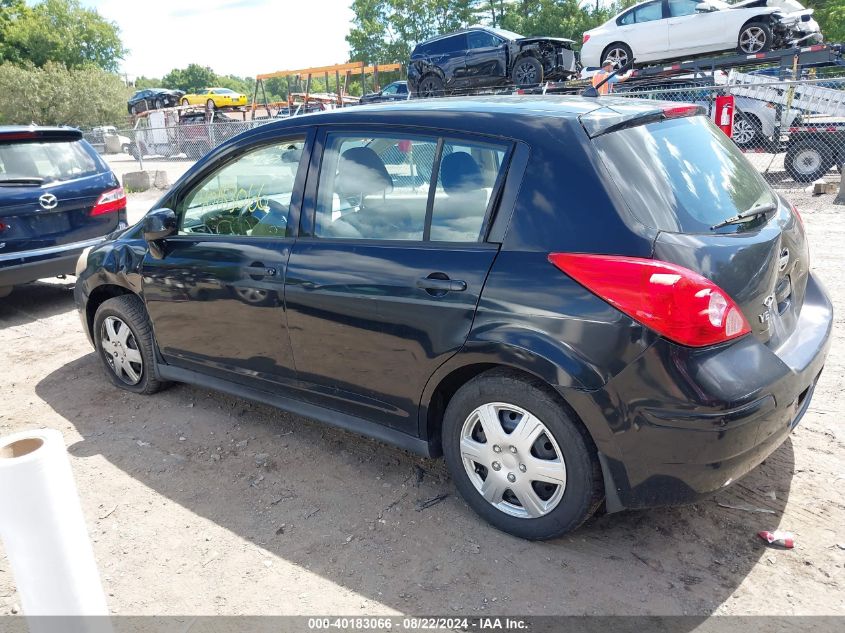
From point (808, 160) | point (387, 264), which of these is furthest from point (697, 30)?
point (387, 264)

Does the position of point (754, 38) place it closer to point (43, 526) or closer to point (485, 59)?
point (485, 59)

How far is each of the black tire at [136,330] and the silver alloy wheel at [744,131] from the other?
12561 millimetres

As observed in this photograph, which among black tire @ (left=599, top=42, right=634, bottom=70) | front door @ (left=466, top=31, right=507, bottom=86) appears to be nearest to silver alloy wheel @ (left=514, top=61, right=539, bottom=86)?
front door @ (left=466, top=31, right=507, bottom=86)

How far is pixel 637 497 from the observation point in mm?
2592

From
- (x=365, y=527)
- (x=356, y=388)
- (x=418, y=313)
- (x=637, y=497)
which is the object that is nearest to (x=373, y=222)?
(x=418, y=313)

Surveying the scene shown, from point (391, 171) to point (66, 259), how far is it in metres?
4.81

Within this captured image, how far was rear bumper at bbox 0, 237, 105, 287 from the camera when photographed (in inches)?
250

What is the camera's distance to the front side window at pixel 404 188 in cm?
288

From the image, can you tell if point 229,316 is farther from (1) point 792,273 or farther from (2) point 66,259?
(2) point 66,259

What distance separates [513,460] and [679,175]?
1350mm

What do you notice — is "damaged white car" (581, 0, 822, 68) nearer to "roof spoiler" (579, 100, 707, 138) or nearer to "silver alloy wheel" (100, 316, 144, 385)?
"roof spoiler" (579, 100, 707, 138)

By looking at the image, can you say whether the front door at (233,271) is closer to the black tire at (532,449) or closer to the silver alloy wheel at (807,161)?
the black tire at (532,449)

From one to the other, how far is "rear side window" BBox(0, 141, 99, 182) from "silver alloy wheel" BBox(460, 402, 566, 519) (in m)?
5.69

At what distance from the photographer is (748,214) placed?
2.88 meters
